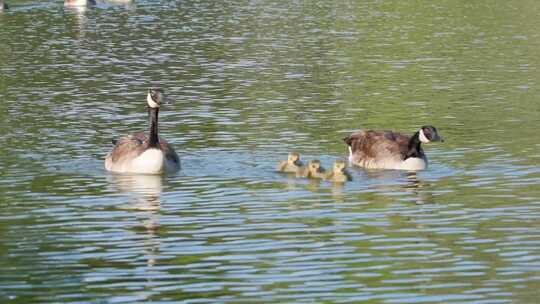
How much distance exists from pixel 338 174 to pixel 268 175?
5.55ft

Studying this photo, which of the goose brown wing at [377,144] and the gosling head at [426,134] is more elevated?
the gosling head at [426,134]

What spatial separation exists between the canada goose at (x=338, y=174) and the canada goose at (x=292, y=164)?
2.37ft

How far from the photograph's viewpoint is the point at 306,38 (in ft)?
203

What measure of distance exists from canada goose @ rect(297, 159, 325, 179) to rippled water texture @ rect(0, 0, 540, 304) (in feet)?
0.88

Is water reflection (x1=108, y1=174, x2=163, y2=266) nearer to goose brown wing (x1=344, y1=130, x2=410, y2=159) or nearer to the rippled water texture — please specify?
the rippled water texture

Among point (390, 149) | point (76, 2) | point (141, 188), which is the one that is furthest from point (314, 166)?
point (76, 2)

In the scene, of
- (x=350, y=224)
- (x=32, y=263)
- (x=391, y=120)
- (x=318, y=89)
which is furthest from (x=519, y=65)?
(x=32, y=263)

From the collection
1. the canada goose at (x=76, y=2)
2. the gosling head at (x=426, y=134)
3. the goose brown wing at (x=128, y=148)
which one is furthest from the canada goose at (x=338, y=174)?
the canada goose at (x=76, y=2)

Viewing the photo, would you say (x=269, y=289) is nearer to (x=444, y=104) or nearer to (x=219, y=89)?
(x=444, y=104)

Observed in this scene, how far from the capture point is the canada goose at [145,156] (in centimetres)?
3081

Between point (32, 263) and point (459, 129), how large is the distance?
53.2 ft

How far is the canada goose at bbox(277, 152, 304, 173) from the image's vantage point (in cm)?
3003

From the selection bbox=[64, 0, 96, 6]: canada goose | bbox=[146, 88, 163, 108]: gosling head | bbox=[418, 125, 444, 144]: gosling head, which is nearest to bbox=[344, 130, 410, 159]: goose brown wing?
bbox=[418, 125, 444, 144]: gosling head

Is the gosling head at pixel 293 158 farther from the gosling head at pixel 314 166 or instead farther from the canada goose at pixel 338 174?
the canada goose at pixel 338 174
